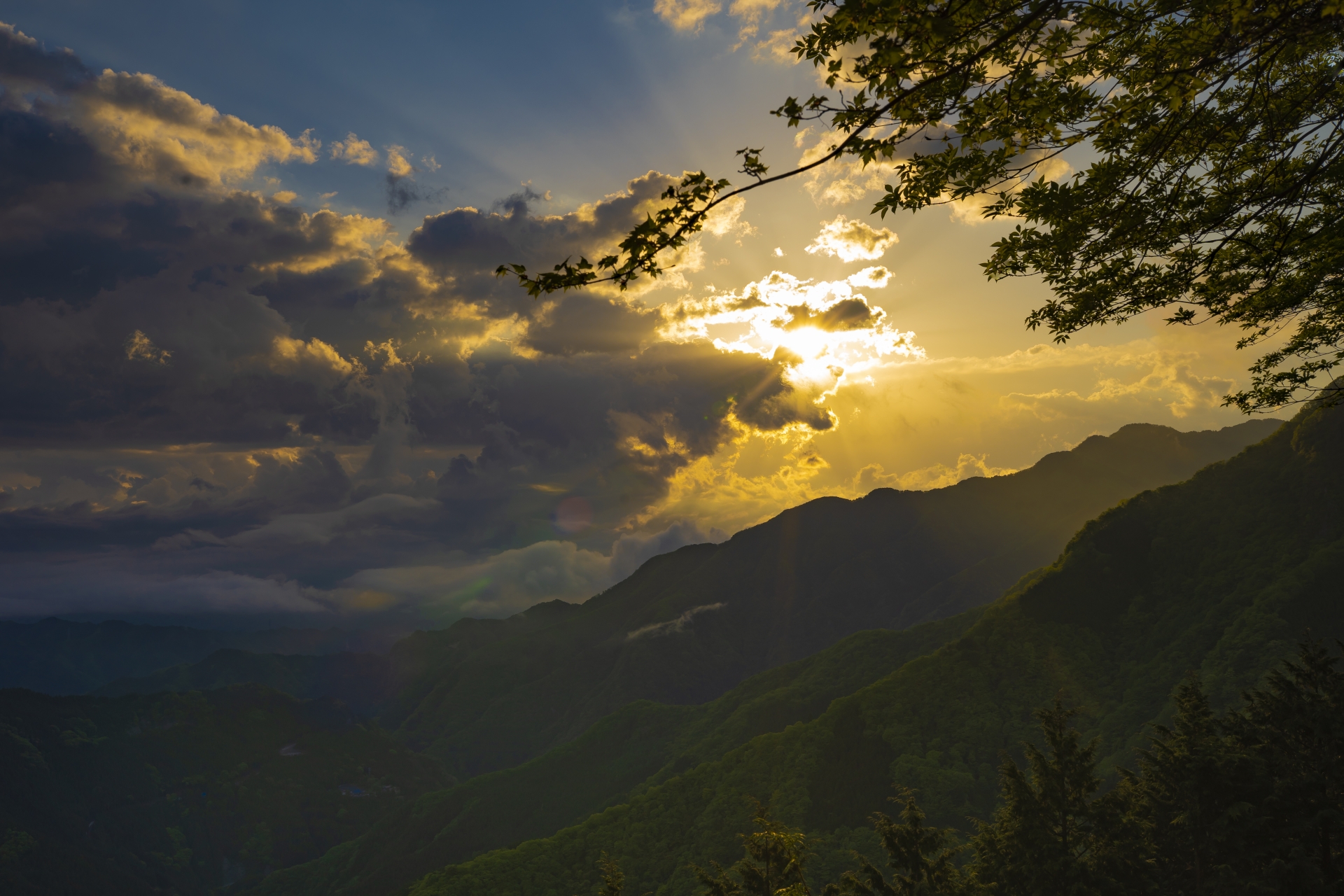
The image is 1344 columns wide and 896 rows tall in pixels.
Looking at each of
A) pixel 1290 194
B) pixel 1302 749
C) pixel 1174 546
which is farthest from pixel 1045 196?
pixel 1174 546

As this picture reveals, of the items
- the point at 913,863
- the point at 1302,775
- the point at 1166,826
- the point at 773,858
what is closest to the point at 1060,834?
the point at 1166,826

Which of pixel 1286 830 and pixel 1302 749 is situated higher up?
pixel 1302 749

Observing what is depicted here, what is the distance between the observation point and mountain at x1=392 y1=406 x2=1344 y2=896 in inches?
4412

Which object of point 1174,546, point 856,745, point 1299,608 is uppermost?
point 1174,546

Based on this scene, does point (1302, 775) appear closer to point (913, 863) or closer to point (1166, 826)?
point (1166, 826)

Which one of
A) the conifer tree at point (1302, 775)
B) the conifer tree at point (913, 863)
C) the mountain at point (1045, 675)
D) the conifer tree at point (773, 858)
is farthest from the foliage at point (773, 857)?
the mountain at point (1045, 675)

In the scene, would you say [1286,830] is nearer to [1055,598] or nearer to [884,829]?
[884,829]

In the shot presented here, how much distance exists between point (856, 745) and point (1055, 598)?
5448cm

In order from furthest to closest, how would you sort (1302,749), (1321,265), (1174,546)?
(1174,546), (1302,749), (1321,265)

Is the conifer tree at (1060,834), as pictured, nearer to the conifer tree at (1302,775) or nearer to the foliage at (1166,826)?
the foliage at (1166,826)

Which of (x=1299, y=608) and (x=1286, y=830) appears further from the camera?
(x=1299, y=608)

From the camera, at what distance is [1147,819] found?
110 ft

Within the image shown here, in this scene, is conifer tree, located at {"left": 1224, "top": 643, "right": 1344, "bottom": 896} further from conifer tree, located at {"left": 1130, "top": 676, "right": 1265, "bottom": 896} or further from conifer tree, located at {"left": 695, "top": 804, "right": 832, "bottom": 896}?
conifer tree, located at {"left": 695, "top": 804, "right": 832, "bottom": 896}

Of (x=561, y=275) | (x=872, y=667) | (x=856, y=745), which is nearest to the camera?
(x=561, y=275)
